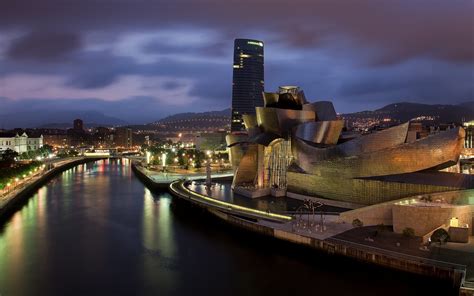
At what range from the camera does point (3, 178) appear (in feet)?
130

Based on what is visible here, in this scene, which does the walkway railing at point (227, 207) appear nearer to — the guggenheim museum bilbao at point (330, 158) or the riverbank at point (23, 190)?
the guggenheim museum bilbao at point (330, 158)

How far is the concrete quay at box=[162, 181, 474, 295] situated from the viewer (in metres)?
17.5

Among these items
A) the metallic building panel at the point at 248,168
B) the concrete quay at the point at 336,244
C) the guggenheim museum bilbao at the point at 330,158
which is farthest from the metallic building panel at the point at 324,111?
the concrete quay at the point at 336,244

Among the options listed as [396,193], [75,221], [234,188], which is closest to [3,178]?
[75,221]

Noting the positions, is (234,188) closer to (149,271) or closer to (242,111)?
(149,271)

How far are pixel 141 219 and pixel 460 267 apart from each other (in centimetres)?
2117

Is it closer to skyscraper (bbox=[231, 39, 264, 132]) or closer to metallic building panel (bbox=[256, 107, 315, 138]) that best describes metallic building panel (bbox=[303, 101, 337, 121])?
metallic building panel (bbox=[256, 107, 315, 138])

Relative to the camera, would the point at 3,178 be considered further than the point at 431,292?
Yes

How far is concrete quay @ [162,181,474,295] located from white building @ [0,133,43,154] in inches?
2798

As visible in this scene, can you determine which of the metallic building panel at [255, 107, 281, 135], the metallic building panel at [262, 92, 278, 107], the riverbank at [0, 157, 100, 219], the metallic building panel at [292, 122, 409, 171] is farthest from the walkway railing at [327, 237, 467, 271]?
Result: the riverbank at [0, 157, 100, 219]

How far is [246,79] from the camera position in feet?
454

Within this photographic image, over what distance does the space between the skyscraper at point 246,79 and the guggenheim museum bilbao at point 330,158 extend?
95628 millimetres

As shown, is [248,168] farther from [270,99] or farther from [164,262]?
[164,262]

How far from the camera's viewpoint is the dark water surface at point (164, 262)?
17.9 m
